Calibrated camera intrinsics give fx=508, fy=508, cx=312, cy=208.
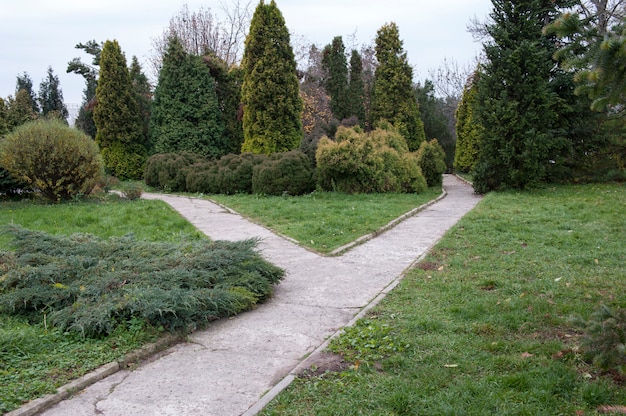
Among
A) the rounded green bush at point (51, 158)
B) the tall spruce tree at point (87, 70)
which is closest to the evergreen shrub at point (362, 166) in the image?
the rounded green bush at point (51, 158)

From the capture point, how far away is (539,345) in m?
3.90

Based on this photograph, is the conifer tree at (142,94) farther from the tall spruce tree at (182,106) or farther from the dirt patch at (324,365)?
the dirt patch at (324,365)

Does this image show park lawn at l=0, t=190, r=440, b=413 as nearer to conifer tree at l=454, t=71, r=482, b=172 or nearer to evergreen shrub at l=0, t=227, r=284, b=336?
evergreen shrub at l=0, t=227, r=284, b=336

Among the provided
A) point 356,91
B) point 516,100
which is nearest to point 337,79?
point 356,91

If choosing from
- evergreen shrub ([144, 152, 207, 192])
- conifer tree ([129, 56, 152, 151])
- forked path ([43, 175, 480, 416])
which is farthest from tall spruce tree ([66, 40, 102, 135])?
forked path ([43, 175, 480, 416])

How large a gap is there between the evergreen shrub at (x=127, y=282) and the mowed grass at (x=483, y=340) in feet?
4.46

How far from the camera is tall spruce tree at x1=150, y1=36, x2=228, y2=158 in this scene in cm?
2302

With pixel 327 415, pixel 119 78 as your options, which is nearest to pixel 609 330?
pixel 327 415

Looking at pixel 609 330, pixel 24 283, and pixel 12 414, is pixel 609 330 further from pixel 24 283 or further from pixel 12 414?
pixel 24 283

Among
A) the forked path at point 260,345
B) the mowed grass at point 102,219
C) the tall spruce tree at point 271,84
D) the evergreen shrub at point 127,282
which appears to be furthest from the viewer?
the tall spruce tree at point 271,84

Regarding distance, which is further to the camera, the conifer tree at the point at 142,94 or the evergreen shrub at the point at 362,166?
the conifer tree at the point at 142,94

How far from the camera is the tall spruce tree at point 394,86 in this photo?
2341 centimetres

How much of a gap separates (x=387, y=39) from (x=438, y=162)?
754 cm

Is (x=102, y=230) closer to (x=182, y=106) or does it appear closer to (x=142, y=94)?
(x=182, y=106)
